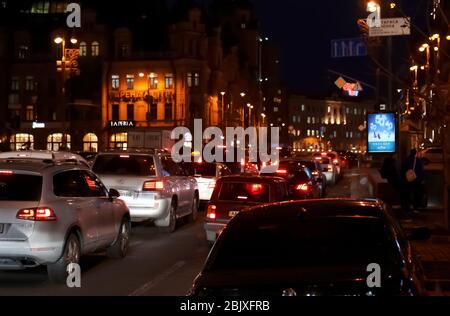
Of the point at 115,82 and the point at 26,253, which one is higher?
the point at 115,82

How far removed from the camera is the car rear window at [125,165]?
696 inches

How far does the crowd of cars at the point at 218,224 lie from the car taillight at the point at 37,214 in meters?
0.01

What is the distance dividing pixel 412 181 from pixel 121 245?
9.51m

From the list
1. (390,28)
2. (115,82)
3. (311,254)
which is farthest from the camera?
(115,82)

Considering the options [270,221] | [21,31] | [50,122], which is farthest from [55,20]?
[270,221]

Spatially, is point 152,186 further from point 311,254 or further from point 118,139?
point 118,139

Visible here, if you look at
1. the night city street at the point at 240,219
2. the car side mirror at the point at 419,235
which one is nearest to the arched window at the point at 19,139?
the night city street at the point at 240,219

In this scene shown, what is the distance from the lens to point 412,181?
65.7 feet

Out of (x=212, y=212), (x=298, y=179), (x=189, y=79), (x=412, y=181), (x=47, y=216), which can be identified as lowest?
(x=212, y=212)

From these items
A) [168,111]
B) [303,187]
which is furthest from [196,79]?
[303,187]

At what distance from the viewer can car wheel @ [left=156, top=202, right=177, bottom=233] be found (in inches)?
703

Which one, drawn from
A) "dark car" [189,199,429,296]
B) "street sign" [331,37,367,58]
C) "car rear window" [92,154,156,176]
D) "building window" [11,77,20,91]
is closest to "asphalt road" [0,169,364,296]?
"car rear window" [92,154,156,176]

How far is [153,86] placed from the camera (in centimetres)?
7544

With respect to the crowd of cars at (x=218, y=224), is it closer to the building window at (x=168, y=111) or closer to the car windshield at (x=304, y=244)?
the car windshield at (x=304, y=244)
